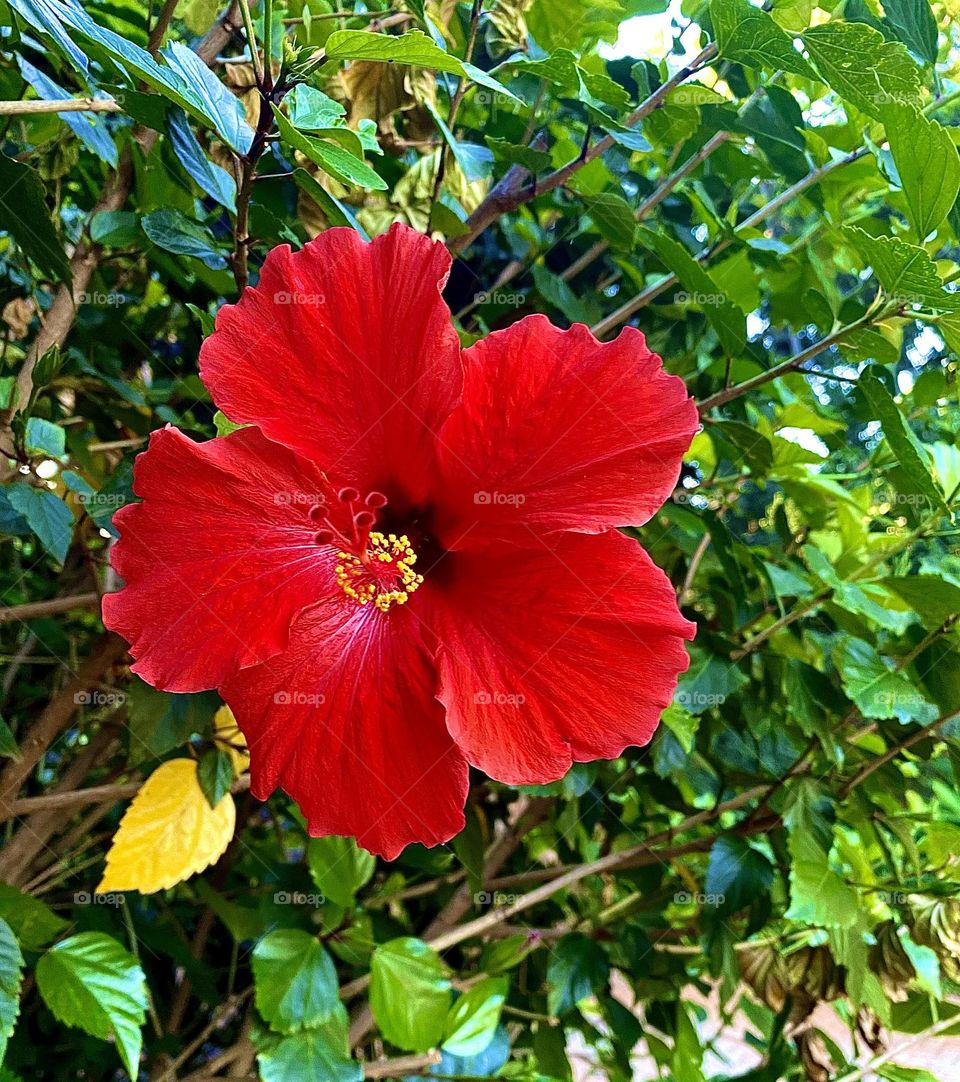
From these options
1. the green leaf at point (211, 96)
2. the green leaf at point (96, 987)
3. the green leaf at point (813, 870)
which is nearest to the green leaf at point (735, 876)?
the green leaf at point (813, 870)

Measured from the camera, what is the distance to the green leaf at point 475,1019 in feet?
2.59

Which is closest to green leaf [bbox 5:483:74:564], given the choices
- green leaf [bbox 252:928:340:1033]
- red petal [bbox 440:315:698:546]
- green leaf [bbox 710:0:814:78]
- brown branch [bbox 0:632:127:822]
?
brown branch [bbox 0:632:127:822]

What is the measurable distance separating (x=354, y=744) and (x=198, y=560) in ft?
0.45

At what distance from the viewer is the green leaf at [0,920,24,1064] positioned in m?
0.52

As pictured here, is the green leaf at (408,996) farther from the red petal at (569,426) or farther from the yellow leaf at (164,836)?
the red petal at (569,426)

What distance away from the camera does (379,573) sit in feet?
1.74

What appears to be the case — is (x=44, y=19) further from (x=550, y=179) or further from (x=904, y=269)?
(x=904, y=269)

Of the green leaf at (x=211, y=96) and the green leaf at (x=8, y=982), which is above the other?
the green leaf at (x=211, y=96)

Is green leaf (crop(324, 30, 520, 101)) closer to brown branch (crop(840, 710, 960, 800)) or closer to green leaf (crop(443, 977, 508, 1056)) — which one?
brown branch (crop(840, 710, 960, 800))

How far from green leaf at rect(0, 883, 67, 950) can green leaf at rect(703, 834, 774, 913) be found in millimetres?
574

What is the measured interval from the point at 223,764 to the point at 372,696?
23cm

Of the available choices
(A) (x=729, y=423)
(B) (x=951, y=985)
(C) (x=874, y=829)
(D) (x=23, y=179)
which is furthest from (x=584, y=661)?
(B) (x=951, y=985)

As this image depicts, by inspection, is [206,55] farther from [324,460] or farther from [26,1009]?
[26,1009]

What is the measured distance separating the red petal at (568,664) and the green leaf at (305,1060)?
41cm
